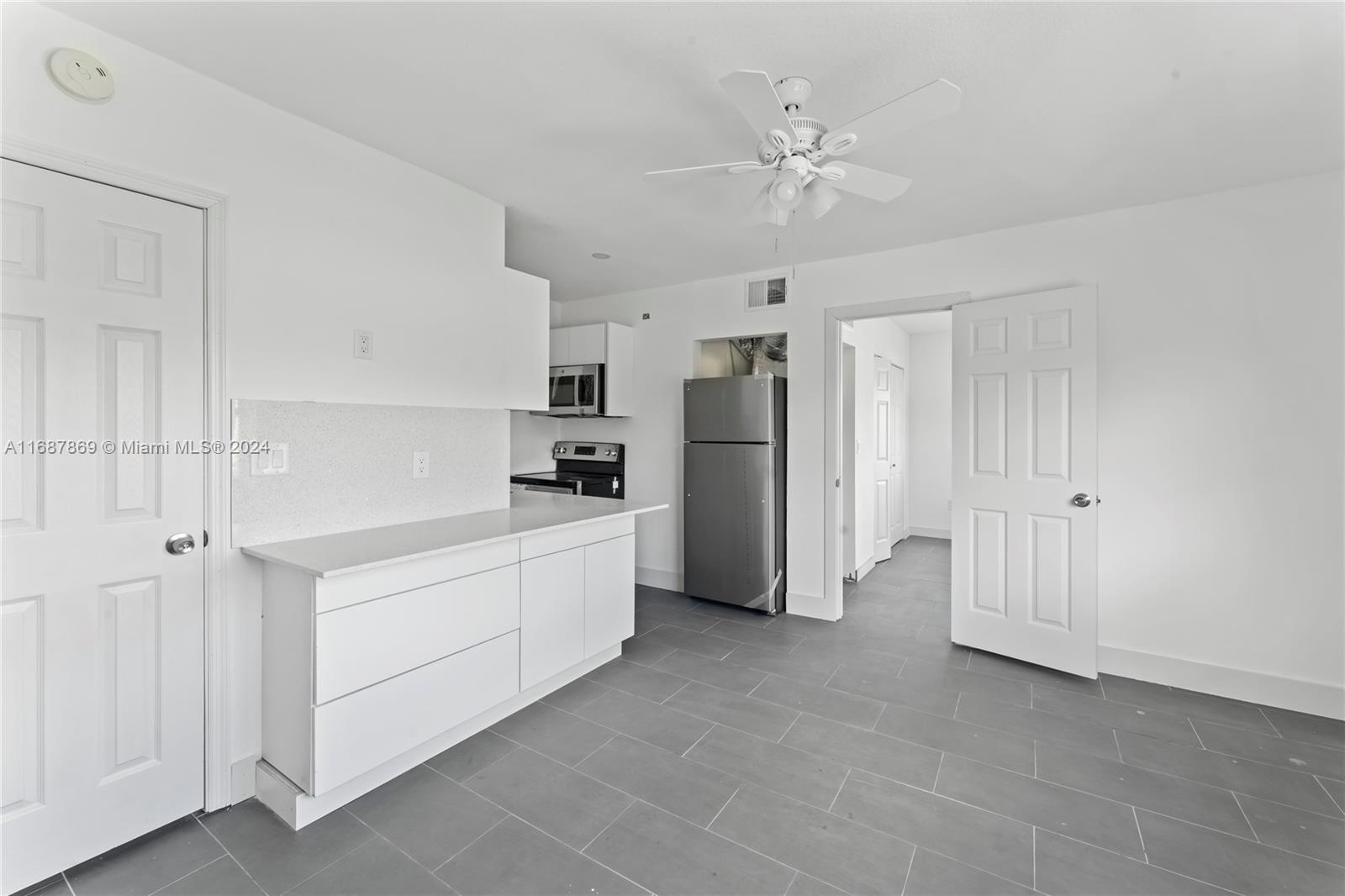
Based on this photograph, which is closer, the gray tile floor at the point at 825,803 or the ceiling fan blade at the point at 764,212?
the gray tile floor at the point at 825,803

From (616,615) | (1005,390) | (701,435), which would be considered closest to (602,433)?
(701,435)

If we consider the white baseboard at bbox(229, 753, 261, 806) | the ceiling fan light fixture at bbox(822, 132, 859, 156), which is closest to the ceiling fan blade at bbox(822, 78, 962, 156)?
the ceiling fan light fixture at bbox(822, 132, 859, 156)

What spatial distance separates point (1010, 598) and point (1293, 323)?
1888mm

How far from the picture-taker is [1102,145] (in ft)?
7.88

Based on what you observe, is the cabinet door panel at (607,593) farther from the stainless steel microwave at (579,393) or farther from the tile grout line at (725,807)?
the stainless steel microwave at (579,393)

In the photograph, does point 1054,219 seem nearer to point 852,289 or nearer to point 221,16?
point 852,289

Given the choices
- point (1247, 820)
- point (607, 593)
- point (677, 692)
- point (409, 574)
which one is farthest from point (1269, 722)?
point (409, 574)

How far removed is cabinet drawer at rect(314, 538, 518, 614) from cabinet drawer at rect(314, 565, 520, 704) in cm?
3

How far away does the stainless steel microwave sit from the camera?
4.70 metres

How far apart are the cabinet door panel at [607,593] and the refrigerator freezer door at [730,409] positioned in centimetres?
132

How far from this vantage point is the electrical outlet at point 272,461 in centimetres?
209

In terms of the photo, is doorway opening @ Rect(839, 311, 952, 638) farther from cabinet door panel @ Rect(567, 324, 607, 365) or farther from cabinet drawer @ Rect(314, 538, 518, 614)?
cabinet drawer @ Rect(314, 538, 518, 614)

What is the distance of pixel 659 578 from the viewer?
4.84 m

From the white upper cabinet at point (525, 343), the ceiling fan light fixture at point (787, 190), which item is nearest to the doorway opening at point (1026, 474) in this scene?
the ceiling fan light fixture at point (787, 190)
